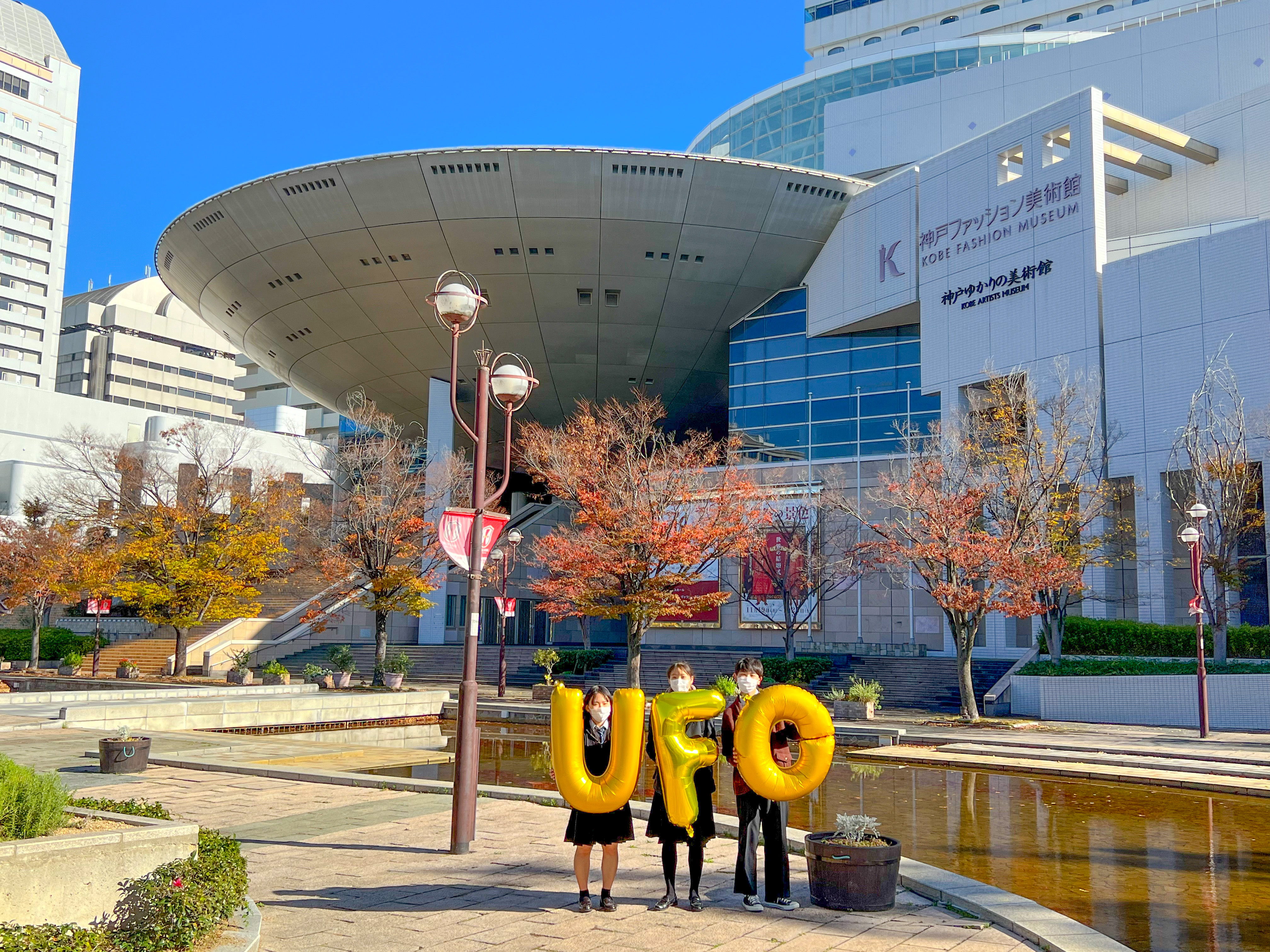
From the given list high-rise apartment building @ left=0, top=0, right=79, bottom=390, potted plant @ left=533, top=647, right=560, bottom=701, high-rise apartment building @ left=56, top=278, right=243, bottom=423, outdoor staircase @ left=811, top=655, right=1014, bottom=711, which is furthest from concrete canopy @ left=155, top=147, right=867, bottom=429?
high-rise apartment building @ left=56, top=278, right=243, bottom=423

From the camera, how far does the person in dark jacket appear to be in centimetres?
768

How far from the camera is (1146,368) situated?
32.4 metres

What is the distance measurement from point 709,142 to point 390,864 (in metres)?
64.8

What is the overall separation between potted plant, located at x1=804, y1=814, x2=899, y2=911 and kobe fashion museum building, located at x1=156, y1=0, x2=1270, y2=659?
25740 mm

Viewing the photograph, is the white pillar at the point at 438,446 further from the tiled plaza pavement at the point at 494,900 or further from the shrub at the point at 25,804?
the shrub at the point at 25,804

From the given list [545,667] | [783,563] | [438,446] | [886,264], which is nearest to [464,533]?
[545,667]

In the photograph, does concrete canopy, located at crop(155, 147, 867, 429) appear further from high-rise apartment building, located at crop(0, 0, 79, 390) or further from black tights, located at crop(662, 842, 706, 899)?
high-rise apartment building, located at crop(0, 0, 79, 390)

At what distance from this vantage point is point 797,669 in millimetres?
32812

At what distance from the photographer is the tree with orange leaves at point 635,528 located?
2959cm

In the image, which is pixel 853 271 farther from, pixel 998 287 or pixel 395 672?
pixel 395 672

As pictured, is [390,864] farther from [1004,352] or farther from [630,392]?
[630,392]

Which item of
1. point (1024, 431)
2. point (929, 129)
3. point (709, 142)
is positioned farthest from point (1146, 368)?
point (709, 142)

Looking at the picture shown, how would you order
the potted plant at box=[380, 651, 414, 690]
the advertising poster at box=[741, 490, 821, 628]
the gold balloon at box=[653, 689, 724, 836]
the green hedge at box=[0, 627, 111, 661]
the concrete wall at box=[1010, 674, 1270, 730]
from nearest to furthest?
the gold balloon at box=[653, 689, 724, 836]
the concrete wall at box=[1010, 674, 1270, 730]
the potted plant at box=[380, 651, 414, 690]
the advertising poster at box=[741, 490, 821, 628]
the green hedge at box=[0, 627, 111, 661]

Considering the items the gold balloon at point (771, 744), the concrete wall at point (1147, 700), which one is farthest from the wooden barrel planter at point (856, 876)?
the concrete wall at point (1147, 700)
